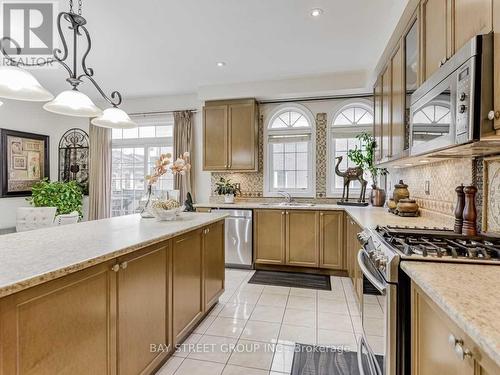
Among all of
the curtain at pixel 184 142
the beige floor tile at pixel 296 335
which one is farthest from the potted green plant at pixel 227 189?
the beige floor tile at pixel 296 335

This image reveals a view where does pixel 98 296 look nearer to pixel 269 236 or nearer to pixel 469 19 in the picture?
pixel 469 19

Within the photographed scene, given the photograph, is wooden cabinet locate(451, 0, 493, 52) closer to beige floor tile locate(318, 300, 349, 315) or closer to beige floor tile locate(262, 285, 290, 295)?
beige floor tile locate(318, 300, 349, 315)

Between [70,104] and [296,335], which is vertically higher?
[70,104]

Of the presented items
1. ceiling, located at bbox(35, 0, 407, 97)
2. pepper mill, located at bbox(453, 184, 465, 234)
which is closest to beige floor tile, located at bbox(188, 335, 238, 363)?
pepper mill, located at bbox(453, 184, 465, 234)

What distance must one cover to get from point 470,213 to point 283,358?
5.16 ft

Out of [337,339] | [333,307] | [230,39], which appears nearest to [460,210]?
[337,339]

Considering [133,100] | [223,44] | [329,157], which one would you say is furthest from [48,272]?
[133,100]

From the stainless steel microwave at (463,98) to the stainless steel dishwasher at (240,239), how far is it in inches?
108

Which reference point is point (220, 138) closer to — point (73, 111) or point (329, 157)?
point (329, 157)

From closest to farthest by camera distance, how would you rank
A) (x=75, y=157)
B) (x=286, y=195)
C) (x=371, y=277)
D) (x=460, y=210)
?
1. (x=371, y=277)
2. (x=460, y=210)
3. (x=286, y=195)
4. (x=75, y=157)

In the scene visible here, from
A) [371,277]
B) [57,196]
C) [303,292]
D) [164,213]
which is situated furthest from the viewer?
[57,196]

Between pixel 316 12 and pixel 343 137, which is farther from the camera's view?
pixel 343 137

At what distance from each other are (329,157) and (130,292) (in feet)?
12.0

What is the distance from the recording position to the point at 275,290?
3.35m
